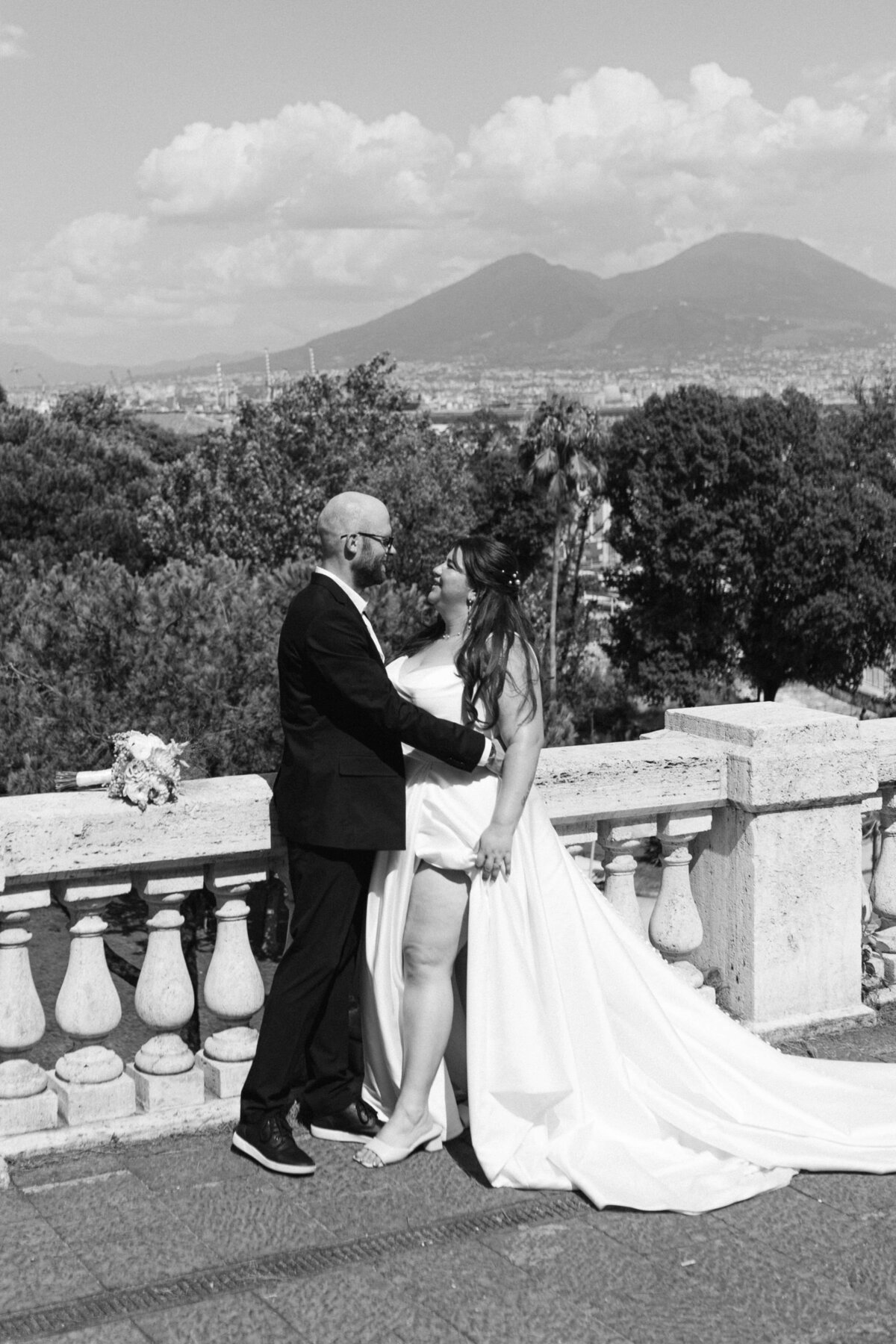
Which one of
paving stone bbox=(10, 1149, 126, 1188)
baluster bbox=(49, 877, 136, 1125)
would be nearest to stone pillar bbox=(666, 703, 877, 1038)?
baluster bbox=(49, 877, 136, 1125)

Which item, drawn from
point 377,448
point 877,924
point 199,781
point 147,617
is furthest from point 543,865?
point 377,448

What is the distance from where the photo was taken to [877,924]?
18.5 feet

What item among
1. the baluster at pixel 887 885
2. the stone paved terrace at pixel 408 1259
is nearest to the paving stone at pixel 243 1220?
the stone paved terrace at pixel 408 1259

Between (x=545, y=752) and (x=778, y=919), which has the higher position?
(x=545, y=752)

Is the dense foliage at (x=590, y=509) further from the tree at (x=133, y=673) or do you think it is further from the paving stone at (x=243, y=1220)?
the paving stone at (x=243, y=1220)

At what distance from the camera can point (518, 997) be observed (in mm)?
4027

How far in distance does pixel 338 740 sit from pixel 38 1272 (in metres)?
1.48

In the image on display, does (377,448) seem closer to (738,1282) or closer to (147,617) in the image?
(147,617)

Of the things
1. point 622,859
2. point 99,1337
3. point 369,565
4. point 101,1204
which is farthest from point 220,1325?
point 622,859

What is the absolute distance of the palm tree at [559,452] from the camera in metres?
49.2

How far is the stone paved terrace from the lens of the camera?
10.1 ft

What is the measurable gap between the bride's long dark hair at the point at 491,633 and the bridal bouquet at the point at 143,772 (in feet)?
2.72

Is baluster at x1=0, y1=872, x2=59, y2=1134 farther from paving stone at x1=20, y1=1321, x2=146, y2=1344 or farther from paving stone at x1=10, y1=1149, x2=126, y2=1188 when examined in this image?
paving stone at x1=20, y1=1321, x2=146, y2=1344

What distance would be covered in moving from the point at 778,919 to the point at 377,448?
1579 inches
